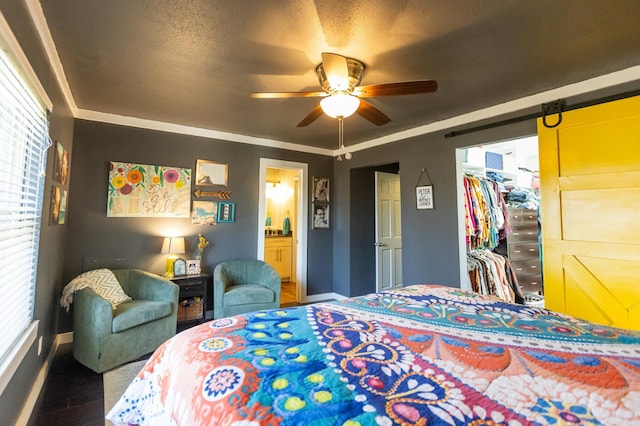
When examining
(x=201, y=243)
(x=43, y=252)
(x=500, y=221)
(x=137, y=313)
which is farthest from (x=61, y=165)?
(x=500, y=221)

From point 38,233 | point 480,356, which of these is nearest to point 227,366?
point 480,356

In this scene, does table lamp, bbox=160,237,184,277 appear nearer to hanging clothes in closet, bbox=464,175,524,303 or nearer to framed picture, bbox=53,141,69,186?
framed picture, bbox=53,141,69,186

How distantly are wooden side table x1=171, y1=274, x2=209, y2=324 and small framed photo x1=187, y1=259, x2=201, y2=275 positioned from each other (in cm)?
10

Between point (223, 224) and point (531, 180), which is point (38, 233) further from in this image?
point (531, 180)

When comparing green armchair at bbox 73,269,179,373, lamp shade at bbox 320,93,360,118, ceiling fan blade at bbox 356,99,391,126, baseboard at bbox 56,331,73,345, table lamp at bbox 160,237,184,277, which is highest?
ceiling fan blade at bbox 356,99,391,126

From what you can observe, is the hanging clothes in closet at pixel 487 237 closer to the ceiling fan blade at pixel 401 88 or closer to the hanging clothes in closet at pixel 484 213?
the hanging clothes in closet at pixel 484 213

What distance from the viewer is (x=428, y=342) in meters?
1.18

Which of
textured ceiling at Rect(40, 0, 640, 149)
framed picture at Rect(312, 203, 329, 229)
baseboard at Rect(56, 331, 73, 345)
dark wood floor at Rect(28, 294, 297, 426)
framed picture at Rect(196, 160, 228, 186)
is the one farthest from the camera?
framed picture at Rect(312, 203, 329, 229)

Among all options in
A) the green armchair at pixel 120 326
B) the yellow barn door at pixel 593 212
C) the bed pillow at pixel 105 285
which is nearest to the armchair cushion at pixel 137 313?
the green armchair at pixel 120 326

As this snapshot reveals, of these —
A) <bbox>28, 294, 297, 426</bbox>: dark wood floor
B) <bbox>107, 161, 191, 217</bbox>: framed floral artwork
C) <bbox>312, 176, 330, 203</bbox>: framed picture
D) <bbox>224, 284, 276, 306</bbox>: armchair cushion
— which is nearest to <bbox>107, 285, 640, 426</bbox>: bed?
<bbox>28, 294, 297, 426</bbox>: dark wood floor

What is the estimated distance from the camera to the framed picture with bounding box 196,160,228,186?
3789mm

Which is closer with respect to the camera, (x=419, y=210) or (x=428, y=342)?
(x=428, y=342)

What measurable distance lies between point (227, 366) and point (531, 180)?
532cm

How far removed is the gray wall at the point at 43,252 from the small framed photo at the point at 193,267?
1168 millimetres
